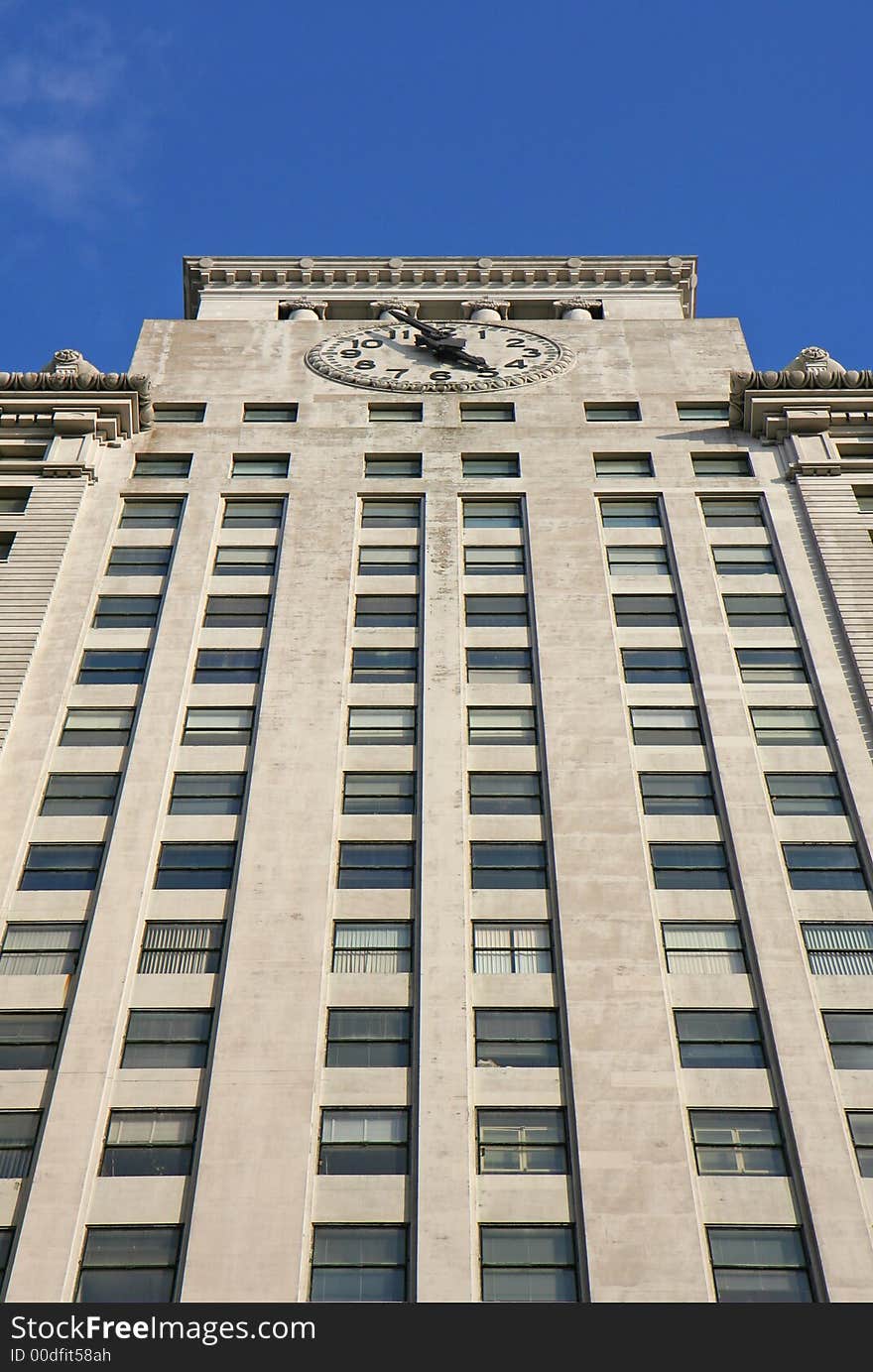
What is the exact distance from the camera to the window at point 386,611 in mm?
46438

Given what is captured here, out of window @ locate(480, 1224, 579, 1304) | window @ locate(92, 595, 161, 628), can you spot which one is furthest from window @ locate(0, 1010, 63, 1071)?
window @ locate(92, 595, 161, 628)

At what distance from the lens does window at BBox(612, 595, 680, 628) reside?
46.2 m

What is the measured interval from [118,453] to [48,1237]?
30.0 m

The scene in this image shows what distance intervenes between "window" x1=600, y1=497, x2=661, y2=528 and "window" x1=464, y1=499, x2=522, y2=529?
2531 mm

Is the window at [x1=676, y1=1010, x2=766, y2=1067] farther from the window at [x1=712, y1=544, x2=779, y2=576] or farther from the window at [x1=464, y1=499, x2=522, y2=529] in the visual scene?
the window at [x1=464, y1=499, x2=522, y2=529]

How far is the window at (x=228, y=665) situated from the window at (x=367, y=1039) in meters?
12.2

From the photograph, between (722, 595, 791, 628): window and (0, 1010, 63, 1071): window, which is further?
(722, 595, 791, 628): window

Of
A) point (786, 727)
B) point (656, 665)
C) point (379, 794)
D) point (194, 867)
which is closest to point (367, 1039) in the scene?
point (194, 867)

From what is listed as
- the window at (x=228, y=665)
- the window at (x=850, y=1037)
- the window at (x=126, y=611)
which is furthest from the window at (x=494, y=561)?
the window at (x=850, y=1037)

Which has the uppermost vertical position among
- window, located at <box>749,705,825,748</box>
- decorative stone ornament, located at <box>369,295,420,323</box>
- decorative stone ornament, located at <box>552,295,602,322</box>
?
decorative stone ornament, located at <box>552,295,602,322</box>

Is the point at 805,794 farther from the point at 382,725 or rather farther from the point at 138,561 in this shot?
the point at 138,561

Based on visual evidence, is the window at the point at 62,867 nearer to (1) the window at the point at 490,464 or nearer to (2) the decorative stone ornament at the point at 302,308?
(1) the window at the point at 490,464
